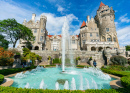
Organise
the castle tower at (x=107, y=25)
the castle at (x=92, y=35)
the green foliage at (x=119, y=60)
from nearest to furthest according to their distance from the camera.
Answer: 1. the green foliage at (x=119, y=60)
2. the castle at (x=92, y=35)
3. the castle tower at (x=107, y=25)

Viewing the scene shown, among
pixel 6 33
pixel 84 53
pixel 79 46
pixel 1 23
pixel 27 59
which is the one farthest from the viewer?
pixel 79 46

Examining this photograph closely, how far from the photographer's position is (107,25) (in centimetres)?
3706

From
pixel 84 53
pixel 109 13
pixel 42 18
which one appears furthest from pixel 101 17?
pixel 42 18

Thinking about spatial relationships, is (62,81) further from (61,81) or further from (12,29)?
(12,29)

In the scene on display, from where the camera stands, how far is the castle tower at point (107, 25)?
117ft

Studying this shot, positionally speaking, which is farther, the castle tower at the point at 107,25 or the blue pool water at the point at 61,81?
the castle tower at the point at 107,25

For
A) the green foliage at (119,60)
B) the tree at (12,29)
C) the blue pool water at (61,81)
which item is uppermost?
the tree at (12,29)

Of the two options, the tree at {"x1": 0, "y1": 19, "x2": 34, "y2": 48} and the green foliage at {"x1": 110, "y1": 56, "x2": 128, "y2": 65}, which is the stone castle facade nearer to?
the tree at {"x1": 0, "y1": 19, "x2": 34, "y2": 48}

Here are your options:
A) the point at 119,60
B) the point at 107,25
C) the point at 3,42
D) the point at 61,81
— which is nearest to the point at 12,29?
the point at 3,42

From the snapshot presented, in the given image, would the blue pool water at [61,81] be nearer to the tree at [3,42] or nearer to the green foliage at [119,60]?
the green foliage at [119,60]

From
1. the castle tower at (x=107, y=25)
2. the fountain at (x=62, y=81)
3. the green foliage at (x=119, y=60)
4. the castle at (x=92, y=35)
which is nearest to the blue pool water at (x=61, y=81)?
the fountain at (x=62, y=81)

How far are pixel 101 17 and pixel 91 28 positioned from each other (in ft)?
27.4

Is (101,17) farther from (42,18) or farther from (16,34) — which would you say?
(16,34)

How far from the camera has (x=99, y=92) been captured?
3701 millimetres
